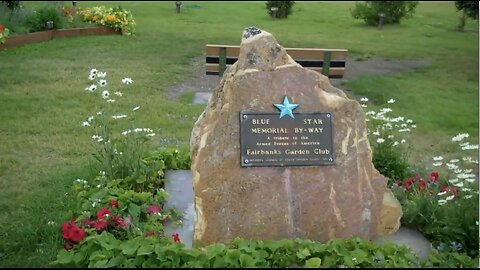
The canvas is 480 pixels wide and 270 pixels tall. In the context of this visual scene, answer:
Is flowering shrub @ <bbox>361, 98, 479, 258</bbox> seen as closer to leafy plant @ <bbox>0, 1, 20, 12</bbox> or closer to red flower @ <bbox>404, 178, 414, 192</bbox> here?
red flower @ <bbox>404, 178, 414, 192</bbox>

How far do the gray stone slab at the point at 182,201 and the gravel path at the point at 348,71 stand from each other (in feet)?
13.6

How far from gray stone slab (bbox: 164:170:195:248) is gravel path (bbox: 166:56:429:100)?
414 cm

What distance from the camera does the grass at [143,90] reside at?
575 centimetres

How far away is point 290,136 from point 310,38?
1346 centimetres

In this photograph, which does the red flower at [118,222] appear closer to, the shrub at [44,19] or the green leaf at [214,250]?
the green leaf at [214,250]

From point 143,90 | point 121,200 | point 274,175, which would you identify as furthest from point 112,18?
point 274,175

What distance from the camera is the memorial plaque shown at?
4.70 metres

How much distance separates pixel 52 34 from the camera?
50.7 ft

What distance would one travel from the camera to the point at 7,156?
6.94 meters

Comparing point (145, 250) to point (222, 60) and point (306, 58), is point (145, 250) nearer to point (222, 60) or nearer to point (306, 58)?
point (222, 60)

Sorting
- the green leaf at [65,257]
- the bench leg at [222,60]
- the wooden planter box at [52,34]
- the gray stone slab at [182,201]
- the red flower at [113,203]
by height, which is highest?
the bench leg at [222,60]

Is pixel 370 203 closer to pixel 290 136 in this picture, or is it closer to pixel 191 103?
pixel 290 136

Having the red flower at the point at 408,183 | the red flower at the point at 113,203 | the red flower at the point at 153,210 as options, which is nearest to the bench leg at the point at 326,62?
the red flower at the point at 408,183

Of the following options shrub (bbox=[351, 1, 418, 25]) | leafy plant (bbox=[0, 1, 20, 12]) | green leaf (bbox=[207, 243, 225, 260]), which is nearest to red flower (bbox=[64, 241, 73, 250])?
green leaf (bbox=[207, 243, 225, 260])
